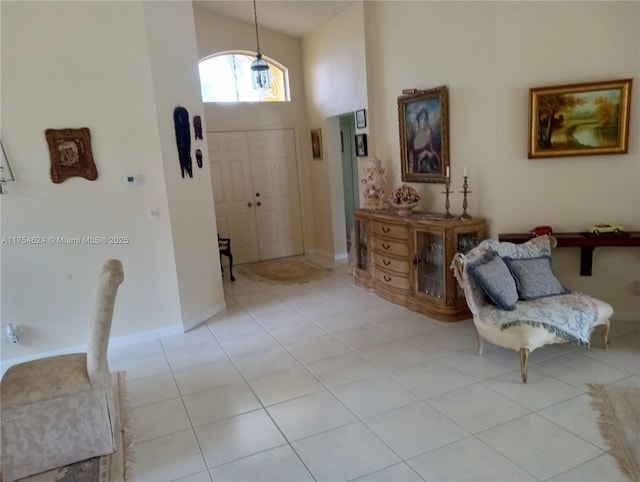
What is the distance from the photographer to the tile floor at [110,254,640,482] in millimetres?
2270

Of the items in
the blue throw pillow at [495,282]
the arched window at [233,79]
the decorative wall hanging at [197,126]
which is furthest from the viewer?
the arched window at [233,79]

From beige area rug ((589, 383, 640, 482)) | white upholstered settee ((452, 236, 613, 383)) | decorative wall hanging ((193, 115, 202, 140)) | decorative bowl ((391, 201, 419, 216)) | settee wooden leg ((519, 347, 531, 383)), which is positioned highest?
decorative wall hanging ((193, 115, 202, 140))

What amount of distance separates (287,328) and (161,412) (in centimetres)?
152

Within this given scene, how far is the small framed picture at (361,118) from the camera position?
18.2 feet

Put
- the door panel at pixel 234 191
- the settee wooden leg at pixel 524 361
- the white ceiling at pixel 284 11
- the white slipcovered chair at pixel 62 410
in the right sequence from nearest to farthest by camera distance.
→ the white slipcovered chair at pixel 62 410 → the settee wooden leg at pixel 524 361 → the white ceiling at pixel 284 11 → the door panel at pixel 234 191

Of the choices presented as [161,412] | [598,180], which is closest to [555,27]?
[598,180]

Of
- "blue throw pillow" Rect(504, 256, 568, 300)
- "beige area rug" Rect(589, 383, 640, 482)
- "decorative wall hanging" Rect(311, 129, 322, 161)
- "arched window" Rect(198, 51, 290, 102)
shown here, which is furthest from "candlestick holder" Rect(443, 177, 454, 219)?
"arched window" Rect(198, 51, 290, 102)

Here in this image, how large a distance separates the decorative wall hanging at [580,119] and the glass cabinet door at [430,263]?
1098mm

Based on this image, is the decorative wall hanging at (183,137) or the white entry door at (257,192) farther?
the white entry door at (257,192)

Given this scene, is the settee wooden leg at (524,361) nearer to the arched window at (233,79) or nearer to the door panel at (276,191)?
the door panel at (276,191)

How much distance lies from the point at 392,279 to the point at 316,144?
2.93 m

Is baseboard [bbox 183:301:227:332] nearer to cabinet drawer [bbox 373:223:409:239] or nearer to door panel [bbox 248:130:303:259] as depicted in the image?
cabinet drawer [bbox 373:223:409:239]

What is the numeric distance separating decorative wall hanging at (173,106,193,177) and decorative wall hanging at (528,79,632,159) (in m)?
3.04

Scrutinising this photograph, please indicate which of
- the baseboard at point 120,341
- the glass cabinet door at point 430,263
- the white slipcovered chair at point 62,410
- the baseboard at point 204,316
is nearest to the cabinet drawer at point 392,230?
the glass cabinet door at point 430,263
